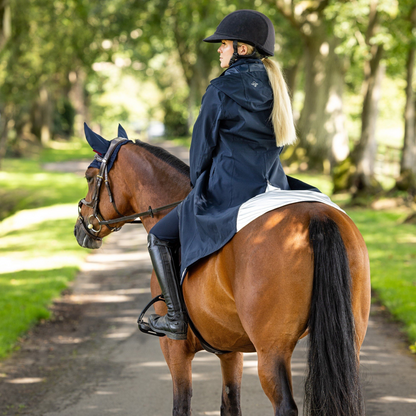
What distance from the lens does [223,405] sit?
370 centimetres

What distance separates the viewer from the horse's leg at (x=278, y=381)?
2451 millimetres

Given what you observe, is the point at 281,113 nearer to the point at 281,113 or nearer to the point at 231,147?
the point at 281,113

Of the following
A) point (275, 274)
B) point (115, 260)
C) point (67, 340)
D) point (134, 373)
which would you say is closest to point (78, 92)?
point (115, 260)

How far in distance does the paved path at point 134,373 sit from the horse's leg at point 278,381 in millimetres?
959

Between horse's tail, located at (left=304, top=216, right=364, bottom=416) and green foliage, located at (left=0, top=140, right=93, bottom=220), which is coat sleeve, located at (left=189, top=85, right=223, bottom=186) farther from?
green foliage, located at (left=0, top=140, right=93, bottom=220)

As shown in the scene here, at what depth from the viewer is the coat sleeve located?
2.92 meters

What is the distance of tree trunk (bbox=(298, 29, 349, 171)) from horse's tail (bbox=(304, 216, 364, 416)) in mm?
19217

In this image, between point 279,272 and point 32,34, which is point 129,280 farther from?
point 32,34

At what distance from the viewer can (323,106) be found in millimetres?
22500

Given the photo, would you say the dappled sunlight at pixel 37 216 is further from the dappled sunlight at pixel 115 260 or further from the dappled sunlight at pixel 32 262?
the dappled sunlight at pixel 115 260

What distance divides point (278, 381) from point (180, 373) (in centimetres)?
116

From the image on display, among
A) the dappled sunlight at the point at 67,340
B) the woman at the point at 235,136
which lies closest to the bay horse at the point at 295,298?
the woman at the point at 235,136

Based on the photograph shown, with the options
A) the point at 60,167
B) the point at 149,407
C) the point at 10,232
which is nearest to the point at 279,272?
the point at 149,407

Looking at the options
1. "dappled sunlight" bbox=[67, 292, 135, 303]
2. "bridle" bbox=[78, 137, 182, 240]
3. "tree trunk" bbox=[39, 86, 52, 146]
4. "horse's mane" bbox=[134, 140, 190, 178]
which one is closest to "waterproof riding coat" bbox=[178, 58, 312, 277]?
"horse's mane" bbox=[134, 140, 190, 178]
